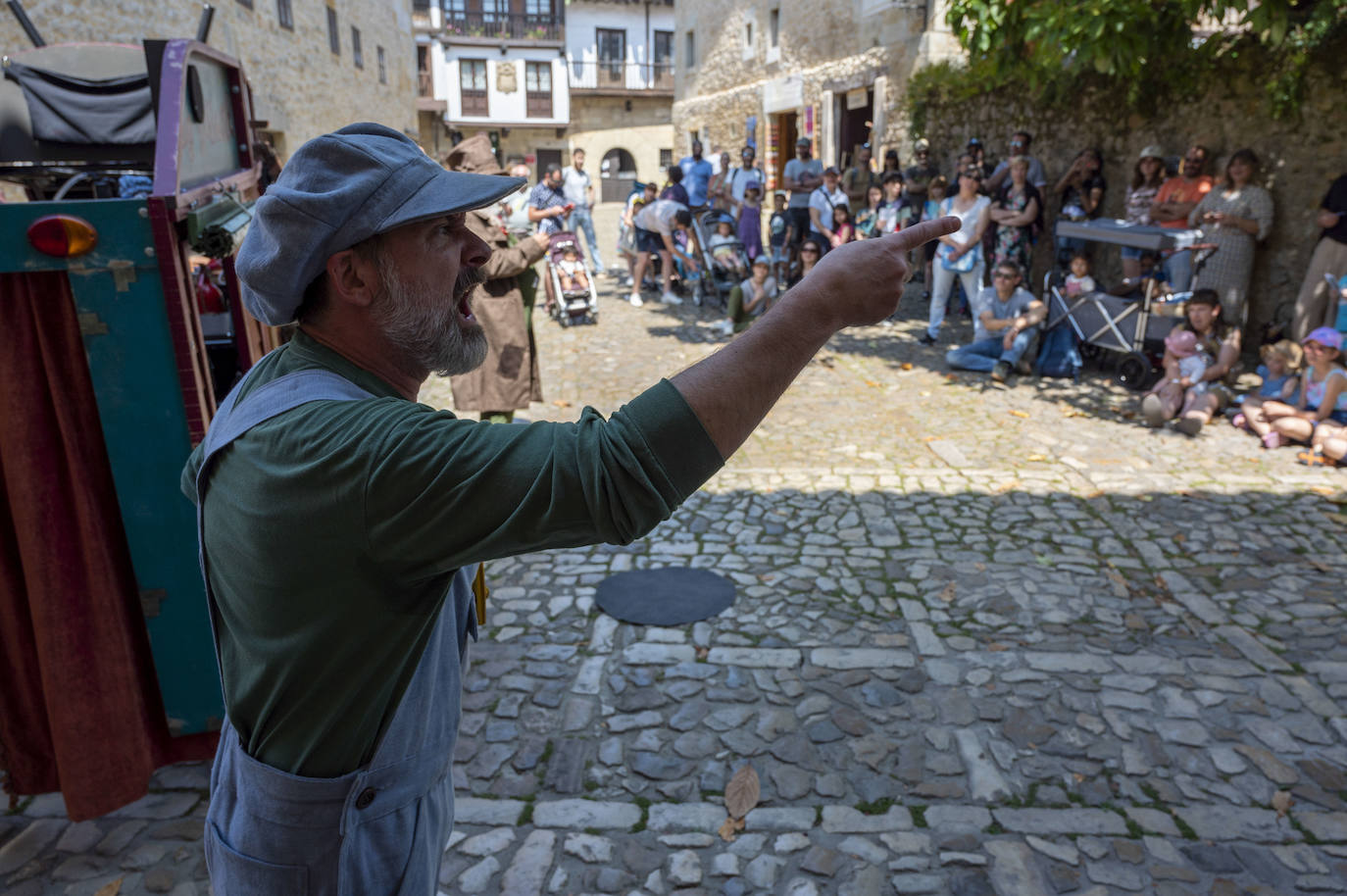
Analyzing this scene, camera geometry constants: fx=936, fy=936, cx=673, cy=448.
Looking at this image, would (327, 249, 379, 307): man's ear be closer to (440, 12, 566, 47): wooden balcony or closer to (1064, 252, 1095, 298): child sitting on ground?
(1064, 252, 1095, 298): child sitting on ground

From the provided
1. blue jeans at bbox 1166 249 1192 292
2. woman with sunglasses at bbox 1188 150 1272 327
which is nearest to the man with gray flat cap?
blue jeans at bbox 1166 249 1192 292

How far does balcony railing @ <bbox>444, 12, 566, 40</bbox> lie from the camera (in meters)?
43.7

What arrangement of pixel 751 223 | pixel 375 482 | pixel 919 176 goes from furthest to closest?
pixel 919 176
pixel 751 223
pixel 375 482

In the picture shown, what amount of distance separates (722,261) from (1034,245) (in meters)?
4.14

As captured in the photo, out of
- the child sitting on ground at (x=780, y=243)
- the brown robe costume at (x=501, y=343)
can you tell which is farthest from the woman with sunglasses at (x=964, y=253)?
the brown robe costume at (x=501, y=343)

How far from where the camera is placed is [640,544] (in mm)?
5535

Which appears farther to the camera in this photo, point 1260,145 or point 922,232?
point 1260,145

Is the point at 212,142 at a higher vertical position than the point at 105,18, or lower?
lower

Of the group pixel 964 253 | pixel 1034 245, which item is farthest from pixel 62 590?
pixel 1034 245

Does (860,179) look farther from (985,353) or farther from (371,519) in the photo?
(371,519)

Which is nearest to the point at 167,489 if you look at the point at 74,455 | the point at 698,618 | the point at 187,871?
the point at 74,455

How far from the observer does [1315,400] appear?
702 centimetres

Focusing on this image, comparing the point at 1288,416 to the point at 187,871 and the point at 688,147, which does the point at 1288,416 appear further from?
the point at 688,147

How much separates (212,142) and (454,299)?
325 centimetres
